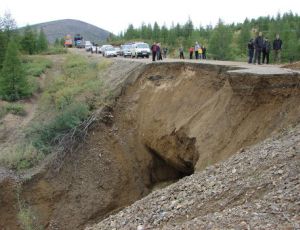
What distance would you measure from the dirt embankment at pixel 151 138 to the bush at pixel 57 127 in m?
1.08

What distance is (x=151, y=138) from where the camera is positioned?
19547mm

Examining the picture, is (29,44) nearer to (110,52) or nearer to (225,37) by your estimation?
(110,52)

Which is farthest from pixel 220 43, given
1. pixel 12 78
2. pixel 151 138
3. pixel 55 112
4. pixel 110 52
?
pixel 151 138

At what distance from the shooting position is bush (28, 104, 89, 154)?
20234mm

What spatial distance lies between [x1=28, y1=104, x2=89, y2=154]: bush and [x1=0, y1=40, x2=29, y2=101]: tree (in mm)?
6774

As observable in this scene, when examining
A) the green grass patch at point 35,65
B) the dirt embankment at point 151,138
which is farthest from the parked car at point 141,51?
the dirt embankment at point 151,138

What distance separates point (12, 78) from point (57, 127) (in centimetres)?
810

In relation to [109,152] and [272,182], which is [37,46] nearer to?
[109,152]

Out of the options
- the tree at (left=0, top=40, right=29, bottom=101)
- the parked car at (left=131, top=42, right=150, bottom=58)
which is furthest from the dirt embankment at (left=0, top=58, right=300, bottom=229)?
the parked car at (left=131, top=42, right=150, bottom=58)

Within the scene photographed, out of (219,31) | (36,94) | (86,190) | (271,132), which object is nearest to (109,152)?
(86,190)

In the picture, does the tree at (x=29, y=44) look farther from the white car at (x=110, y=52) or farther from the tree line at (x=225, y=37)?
the tree line at (x=225, y=37)

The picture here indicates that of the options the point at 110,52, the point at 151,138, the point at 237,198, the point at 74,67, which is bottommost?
the point at 151,138

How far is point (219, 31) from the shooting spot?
190 ft

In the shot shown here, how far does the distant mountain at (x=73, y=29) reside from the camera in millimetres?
130000
